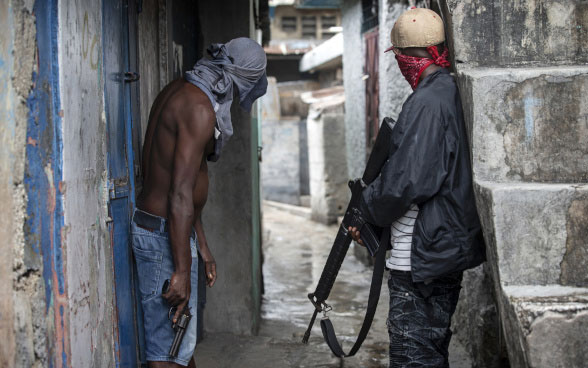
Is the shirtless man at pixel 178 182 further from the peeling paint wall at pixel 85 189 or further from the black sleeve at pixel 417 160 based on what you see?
the black sleeve at pixel 417 160

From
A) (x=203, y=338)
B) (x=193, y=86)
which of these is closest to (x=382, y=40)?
(x=203, y=338)

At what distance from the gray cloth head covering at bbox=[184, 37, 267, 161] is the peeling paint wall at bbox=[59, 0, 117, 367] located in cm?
45

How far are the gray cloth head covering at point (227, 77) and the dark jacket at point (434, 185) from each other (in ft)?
2.25

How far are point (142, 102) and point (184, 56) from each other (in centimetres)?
103

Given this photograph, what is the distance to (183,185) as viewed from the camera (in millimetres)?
2443

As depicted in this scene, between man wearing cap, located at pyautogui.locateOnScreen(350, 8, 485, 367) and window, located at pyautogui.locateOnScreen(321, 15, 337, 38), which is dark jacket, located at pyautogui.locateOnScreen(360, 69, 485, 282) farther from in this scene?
window, located at pyautogui.locateOnScreen(321, 15, 337, 38)

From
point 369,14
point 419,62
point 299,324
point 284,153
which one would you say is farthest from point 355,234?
point 284,153

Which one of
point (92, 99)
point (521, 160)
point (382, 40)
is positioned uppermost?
point (382, 40)

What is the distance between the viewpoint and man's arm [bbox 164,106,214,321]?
2443 millimetres

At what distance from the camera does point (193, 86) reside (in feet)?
8.62

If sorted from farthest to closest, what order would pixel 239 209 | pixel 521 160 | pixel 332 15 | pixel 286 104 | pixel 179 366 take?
pixel 332 15 → pixel 286 104 → pixel 239 209 → pixel 179 366 → pixel 521 160

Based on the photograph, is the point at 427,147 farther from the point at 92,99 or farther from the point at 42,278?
the point at 42,278

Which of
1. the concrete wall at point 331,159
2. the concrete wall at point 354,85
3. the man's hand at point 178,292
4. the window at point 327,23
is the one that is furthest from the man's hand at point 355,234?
the window at point 327,23

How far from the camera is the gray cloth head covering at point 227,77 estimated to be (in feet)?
8.79
